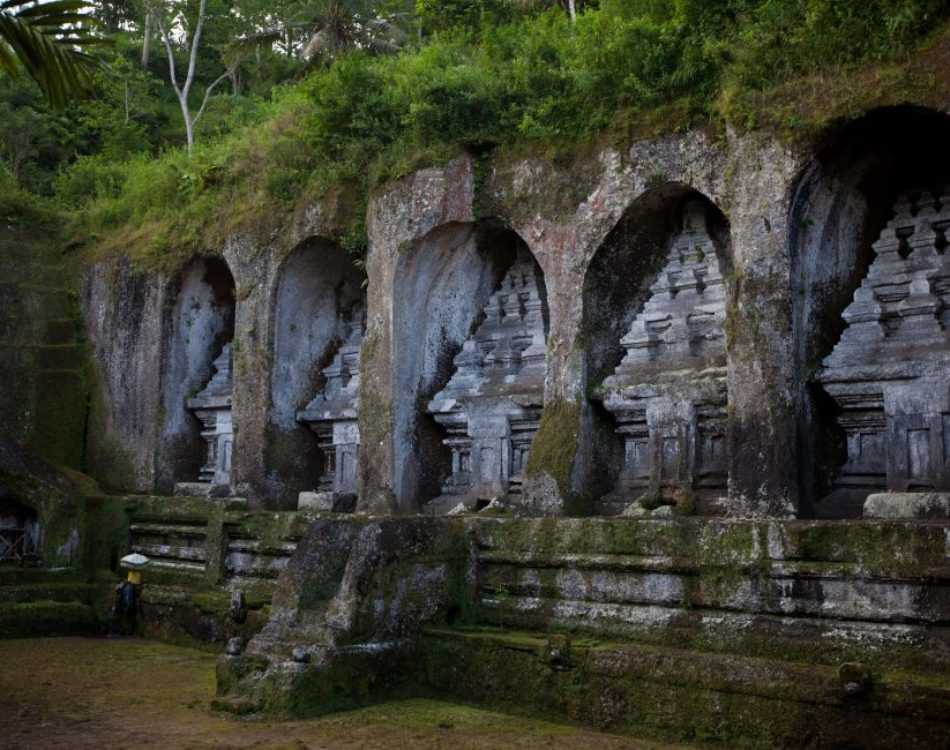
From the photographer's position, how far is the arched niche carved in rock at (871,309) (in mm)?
8516

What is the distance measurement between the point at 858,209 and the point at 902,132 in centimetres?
78

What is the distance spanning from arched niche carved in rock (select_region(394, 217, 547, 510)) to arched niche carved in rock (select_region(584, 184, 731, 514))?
1.12 metres

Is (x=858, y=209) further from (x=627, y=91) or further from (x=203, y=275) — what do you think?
(x=203, y=275)

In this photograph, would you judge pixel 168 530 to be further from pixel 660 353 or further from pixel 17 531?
pixel 660 353

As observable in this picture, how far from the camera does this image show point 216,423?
1462 cm

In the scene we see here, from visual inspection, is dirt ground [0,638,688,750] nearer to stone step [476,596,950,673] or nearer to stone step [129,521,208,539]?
stone step [476,596,950,673]

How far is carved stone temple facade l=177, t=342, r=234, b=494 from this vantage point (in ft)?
46.8

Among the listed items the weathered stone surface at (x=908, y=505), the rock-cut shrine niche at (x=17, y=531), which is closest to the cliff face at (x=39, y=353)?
the rock-cut shrine niche at (x=17, y=531)

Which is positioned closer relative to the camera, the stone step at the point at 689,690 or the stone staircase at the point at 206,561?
the stone step at the point at 689,690

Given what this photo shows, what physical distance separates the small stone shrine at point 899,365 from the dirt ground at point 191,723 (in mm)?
3105

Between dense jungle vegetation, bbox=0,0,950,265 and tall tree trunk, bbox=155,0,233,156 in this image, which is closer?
dense jungle vegetation, bbox=0,0,950,265

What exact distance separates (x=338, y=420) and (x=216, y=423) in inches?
95.4

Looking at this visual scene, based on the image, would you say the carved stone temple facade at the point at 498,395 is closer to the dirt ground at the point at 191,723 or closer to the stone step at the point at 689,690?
the stone step at the point at 689,690

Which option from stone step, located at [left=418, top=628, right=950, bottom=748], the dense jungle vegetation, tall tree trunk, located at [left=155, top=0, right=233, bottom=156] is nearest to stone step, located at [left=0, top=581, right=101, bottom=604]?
the dense jungle vegetation
